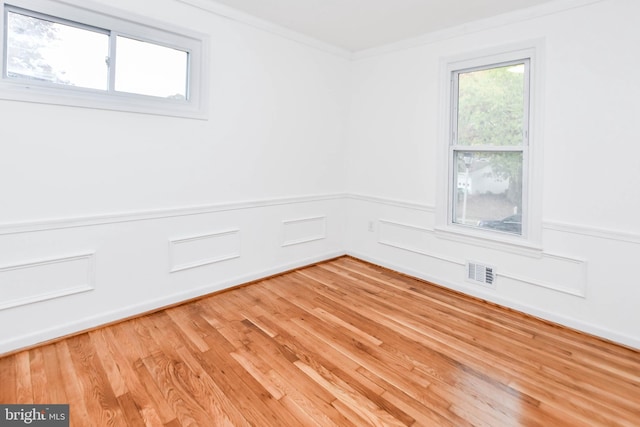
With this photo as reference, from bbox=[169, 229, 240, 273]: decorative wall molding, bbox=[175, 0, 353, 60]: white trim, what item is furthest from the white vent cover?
bbox=[175, 0, 353, 60]: white trim

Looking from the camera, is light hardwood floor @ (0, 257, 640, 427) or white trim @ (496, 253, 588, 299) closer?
light hardwood floor @ (0, 257, 640, 427)

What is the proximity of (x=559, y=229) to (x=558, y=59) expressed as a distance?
1335mm

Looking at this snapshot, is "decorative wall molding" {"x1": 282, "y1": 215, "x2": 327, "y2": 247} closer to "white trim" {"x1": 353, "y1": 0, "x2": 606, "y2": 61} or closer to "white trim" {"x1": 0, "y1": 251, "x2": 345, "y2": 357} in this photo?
"white trim" {"x1": 0, "y1": 251, "x2": 345, "y2": 357}

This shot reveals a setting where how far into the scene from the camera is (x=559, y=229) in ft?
9.13

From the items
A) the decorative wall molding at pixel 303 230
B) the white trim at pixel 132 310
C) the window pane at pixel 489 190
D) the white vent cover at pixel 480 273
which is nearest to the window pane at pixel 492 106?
the window pane at pixel 489 190

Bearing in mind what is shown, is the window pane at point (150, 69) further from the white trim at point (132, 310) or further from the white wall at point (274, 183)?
the white trim at point (132, 310)

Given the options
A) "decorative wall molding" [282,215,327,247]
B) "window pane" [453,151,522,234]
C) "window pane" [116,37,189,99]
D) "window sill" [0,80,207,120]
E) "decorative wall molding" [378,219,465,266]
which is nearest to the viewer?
"window sill" [0,80,207,120]

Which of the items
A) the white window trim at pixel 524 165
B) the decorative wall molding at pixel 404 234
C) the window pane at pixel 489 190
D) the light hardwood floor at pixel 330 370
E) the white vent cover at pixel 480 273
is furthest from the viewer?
the decorative wall molding at pixel 404 234

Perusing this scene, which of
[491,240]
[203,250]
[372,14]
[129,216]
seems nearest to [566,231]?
[491,240]

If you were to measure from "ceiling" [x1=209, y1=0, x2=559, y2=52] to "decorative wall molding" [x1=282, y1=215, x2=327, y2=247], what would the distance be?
2.02 metres

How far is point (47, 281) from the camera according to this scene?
2375 millimetres

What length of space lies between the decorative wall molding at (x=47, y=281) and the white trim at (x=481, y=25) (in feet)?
11.5

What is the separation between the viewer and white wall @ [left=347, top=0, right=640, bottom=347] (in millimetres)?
2471

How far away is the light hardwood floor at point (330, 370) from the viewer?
5.84 ft
